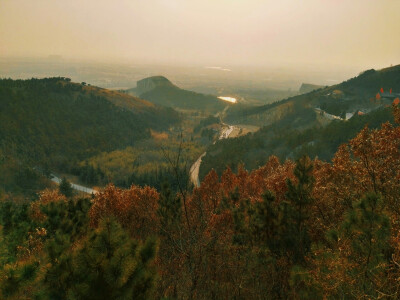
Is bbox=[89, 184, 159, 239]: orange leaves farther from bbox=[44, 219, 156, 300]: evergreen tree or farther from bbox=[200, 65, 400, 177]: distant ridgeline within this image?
bbox=[200, 65, 400, 177]: distant ridgeline

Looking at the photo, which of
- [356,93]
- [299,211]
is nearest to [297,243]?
[299,211]

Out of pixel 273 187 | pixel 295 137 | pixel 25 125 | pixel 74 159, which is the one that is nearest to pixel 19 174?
pixel 74 159

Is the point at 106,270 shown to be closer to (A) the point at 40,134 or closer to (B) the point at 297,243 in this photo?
(B) the point at 297,243

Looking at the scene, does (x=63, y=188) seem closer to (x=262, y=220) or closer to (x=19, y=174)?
(x=19, y=174)

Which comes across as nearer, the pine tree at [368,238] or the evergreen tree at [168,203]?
the pine tree at [368,238]

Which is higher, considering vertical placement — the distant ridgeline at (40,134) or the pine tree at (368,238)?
the pine tree at (368,238)

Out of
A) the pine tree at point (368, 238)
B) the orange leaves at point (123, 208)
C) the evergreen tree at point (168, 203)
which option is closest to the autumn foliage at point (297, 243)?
the pine tree at point (368, 238)

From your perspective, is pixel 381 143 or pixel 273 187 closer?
pixel 381 143

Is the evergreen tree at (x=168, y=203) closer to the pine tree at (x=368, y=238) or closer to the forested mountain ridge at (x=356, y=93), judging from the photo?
the pine tree at (x=368, y=238)
